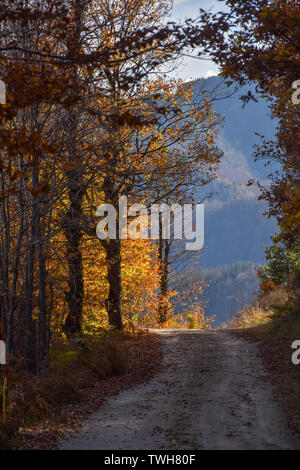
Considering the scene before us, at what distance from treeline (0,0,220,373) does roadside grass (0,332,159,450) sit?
3.26 ft

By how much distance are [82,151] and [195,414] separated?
249 inches

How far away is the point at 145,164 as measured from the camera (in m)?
16.2

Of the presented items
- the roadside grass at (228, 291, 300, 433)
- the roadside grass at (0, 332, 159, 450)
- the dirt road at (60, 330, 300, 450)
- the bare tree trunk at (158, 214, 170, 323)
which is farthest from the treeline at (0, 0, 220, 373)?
the bare tree trunk at (158, 214, 170, 323)

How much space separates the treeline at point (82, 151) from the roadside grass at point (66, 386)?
994mm

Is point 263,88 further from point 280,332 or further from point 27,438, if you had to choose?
point 280,332

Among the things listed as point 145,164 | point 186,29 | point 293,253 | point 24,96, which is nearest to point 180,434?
point 24,96

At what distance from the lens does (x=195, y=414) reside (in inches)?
324

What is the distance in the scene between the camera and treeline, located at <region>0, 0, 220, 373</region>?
732 centimetres

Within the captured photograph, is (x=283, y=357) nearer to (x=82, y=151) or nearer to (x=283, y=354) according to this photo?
(x=283, y=354)

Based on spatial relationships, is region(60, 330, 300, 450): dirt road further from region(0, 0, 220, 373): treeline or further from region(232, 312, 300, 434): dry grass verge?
region(0, 0, 220, 373): treeline

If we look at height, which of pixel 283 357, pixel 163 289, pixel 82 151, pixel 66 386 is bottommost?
pixel 163 289

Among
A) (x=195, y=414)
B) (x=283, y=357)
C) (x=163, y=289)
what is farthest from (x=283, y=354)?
(x=163, y=289)

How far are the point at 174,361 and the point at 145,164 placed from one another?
21.3 feet

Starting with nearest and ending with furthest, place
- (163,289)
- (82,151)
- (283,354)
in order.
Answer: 1. (82,151)
2. (283,354)
3. (163,289)
